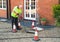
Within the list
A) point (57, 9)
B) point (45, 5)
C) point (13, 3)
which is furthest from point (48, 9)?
point (57, 9)

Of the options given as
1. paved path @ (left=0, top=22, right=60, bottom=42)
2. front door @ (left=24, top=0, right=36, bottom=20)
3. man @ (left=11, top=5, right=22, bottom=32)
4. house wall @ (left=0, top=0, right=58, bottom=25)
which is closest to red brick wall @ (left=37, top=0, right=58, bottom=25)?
house wall @ (left=0, top=0, right=58, bottom=25)

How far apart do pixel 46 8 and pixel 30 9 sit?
2162 millimetres

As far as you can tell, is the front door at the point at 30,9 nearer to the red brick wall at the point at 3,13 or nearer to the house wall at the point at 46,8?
the house wall at the point at 46,8

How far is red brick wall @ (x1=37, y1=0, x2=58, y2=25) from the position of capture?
17041 mm

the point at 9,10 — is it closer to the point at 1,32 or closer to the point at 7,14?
the point at 7,14

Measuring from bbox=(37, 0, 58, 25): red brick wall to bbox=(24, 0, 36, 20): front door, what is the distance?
1329 mm

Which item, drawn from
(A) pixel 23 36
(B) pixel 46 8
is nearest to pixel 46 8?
(B) pixel 46 8

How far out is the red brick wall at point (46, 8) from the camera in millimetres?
17041

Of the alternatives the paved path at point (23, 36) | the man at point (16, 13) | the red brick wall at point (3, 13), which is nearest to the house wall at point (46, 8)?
the paved path at point (23, 36)

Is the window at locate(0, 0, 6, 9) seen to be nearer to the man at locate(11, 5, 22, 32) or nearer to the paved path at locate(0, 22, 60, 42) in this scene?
the man at locate(11, 5, 22, 32)

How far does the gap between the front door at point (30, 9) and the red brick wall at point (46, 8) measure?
4.36ft

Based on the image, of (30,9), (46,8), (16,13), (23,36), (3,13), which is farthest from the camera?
(3,13)

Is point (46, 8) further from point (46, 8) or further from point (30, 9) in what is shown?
point (30, 9)

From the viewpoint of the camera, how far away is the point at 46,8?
17266 mm
